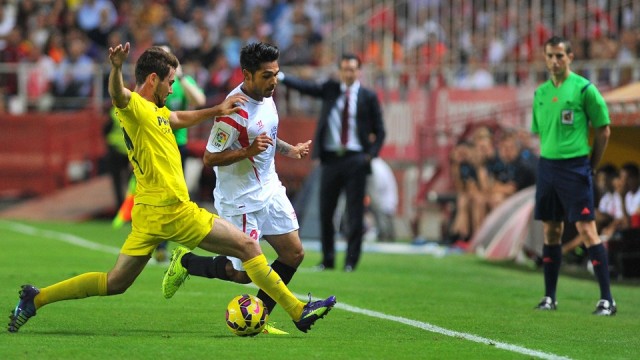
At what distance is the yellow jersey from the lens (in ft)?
27.7

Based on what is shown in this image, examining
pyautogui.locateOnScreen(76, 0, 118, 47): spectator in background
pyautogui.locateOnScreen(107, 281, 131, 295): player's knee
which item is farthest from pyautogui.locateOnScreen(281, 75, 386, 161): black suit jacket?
pyautogui.locateOnScreen(76, 0, 118, 47): spectator in background

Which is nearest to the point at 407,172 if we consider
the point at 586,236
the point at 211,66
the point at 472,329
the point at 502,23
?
the point at 502,23

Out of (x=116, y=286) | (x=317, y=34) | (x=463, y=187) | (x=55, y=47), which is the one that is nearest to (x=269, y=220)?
(x=116, y=286)

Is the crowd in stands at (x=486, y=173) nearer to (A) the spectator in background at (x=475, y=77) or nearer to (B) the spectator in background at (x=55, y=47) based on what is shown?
(A) the spectator in background at (x=475, y=77)

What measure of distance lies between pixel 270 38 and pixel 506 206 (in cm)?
1074

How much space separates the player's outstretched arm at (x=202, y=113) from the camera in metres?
8.45

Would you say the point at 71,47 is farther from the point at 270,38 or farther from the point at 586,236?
the point at 586,236

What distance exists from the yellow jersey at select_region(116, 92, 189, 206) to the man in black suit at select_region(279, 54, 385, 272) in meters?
6.74

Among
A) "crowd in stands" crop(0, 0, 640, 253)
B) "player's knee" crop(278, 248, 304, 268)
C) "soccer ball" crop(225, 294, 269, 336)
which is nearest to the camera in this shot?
"soccer ball" crop(225, 294, 269, 336)

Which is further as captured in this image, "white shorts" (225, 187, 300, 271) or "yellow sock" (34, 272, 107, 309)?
"white shorts" (225, 187, 300, 271)

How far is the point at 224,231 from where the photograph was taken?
8.54m

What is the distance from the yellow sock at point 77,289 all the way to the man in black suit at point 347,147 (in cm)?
682

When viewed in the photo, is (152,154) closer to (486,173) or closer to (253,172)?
(253,172)

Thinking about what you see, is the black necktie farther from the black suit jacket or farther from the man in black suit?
the black suit jacket
